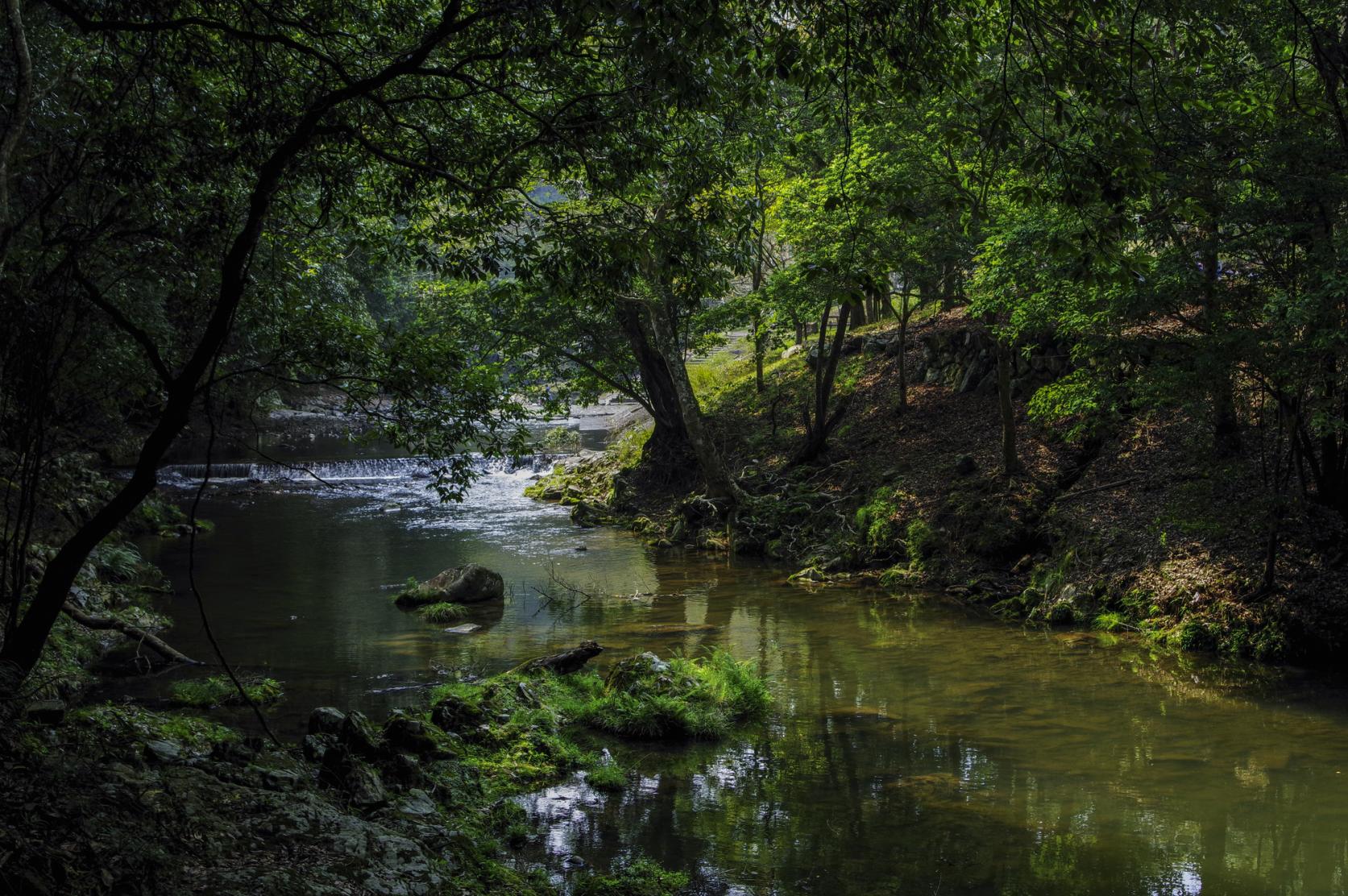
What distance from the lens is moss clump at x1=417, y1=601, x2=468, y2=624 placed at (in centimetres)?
1384

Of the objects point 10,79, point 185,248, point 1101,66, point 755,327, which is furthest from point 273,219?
point 755,327

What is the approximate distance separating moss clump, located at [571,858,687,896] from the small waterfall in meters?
20.9

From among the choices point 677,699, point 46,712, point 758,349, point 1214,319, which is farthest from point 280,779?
point 758,349

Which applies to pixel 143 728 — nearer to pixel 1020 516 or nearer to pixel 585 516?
pixel 1020 516

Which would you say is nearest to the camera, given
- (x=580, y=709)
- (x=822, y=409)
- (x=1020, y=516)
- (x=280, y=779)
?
(x=280, y=779)

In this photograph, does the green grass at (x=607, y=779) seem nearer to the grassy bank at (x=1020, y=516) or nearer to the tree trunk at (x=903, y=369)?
the grassy bank at (x=1020, y=516)

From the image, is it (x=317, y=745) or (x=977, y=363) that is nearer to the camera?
(x=317, y=745)

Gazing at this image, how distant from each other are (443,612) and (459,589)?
33.1 inches

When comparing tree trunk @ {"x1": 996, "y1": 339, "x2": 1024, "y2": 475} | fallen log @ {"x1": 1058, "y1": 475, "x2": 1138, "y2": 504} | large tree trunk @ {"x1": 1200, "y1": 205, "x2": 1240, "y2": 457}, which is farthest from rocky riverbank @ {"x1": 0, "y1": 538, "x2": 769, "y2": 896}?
tree trunk @ {"x1": 996, "y1": 339, "x2": 1024, "y2": 475}

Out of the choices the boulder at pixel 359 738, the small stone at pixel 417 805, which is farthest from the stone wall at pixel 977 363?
the small stone at pixel 417 805

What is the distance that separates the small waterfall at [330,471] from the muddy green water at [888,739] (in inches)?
428

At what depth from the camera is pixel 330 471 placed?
28578mm

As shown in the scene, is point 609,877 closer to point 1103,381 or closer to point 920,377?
point 1103,381

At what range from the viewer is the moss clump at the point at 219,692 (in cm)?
925
